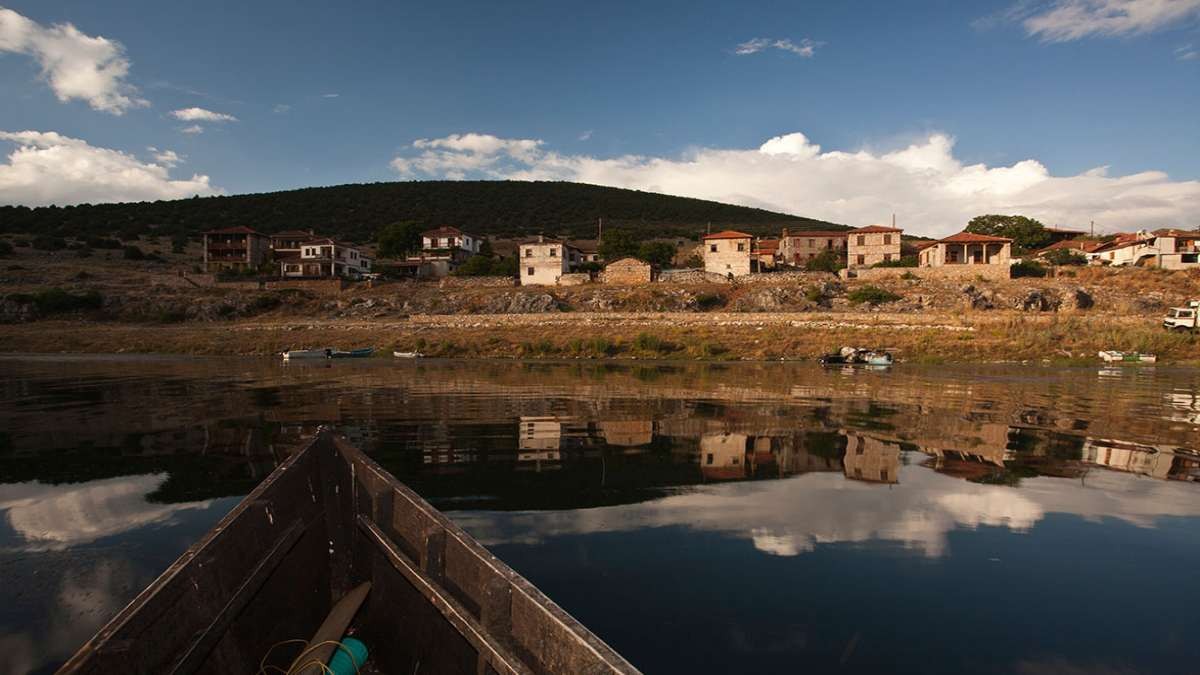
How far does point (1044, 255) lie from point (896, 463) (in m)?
89.6

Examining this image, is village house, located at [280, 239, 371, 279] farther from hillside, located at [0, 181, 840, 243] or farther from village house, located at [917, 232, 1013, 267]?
village house, located at [917, 232, 1013, 267]

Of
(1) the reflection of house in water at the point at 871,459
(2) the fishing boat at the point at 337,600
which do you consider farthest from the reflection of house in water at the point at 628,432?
Answer: (2) the fishing boat at the point at 337,600

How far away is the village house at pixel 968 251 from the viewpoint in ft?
241

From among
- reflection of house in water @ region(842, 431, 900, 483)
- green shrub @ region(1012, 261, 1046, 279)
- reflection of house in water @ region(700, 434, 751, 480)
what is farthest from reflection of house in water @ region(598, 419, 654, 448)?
green shrub @ region(1012, 261, 1046, 279)

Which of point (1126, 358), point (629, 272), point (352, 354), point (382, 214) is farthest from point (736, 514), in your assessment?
point (382, 214)

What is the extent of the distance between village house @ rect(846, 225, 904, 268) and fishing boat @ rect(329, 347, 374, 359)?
6592cm

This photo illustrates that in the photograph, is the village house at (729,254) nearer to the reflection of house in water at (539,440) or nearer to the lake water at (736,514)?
the lake water at (736,514)

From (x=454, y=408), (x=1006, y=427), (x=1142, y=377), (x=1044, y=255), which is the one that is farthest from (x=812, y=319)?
(x=1044, y=255)

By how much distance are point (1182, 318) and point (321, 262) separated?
99232 millimetres

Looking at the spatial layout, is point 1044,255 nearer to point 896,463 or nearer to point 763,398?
point 763,398

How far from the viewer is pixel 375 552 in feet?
20.4

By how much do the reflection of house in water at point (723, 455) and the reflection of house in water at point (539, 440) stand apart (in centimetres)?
338

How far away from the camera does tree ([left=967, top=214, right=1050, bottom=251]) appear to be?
9625 centimetres

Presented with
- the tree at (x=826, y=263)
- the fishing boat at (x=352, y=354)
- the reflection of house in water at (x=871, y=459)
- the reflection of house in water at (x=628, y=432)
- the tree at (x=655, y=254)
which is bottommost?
the fishing boat at (x=352, y=354)
